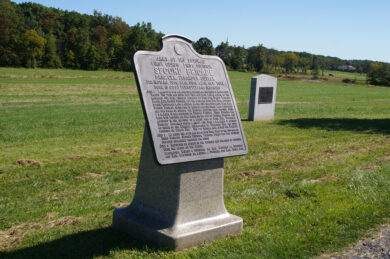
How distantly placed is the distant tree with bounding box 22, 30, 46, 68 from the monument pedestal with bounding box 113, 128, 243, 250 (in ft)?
246

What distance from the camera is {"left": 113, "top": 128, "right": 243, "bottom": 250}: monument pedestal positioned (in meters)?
5.05

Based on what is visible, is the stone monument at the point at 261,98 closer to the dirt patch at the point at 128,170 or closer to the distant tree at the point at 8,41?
the dirt patch at the point at 128,170

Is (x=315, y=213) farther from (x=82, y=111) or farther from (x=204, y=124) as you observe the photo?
(x=82, y=111)

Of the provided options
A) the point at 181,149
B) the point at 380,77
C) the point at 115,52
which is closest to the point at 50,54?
the point at 115,52

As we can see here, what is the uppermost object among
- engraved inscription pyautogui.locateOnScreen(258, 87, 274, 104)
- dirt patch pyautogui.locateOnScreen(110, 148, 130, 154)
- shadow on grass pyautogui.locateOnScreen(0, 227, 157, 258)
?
engraved inscription pyautogui.locateOnScreen(258, 87, 274, 104)

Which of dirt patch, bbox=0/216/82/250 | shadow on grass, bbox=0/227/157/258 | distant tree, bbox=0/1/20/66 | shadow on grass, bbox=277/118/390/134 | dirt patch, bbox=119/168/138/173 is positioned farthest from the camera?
distant tree, bbox=0/1/20/66

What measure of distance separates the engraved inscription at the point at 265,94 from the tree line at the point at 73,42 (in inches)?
2128

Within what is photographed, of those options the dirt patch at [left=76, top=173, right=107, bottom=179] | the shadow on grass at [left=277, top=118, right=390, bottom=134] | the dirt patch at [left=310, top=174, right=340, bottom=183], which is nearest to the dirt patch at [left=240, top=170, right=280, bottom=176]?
the dirt patch at [left=310, top=174, right=340, bottom=183]

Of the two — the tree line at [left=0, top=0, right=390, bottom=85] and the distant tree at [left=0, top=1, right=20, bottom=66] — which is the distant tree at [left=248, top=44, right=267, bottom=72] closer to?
the tree line at [left=0, top=0, right=390, bottom=85]

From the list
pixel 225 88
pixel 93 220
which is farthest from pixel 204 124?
pixel 93 220

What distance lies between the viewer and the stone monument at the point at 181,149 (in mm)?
5020

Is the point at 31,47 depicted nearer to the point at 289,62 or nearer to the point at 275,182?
the point at 275,182

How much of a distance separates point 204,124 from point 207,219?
123 centimetres

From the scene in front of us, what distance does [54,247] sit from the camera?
507cm
